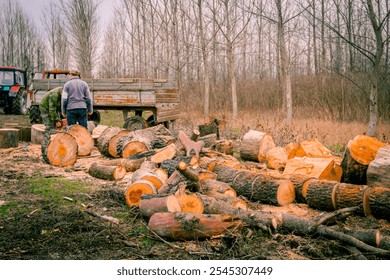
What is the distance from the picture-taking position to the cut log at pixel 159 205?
4.03 metres

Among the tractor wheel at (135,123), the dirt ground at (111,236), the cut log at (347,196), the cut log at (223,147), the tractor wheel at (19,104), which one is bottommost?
the dirt ground at (111,236)

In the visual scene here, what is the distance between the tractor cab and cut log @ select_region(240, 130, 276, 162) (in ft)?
42.8

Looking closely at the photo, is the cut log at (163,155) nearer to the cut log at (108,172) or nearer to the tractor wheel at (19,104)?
the cut log at (108,172)

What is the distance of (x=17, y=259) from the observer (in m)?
3.31

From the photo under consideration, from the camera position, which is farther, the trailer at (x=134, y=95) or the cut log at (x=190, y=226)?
the trailer at (x=134, y=95)

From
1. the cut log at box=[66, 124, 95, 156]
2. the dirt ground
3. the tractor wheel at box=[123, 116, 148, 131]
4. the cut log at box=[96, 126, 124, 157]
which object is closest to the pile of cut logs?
the dirt ground

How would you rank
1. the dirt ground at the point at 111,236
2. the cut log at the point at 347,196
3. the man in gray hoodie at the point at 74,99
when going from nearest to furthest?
the dirt ground at the point at 111,236, the cut log at the point at 347,196, the man in gray hoodie at the point at 74,99

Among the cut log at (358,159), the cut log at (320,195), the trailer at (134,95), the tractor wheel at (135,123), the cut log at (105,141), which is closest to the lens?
the cut log at (320,195)

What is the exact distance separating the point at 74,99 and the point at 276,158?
15.4 feet

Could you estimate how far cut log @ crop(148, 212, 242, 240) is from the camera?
12.1ft

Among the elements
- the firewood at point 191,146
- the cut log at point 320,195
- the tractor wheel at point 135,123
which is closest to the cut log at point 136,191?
the cut log at point 320,195

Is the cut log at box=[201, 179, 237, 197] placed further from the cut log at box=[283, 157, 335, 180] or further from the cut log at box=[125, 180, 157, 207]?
the cut log at box=[283, 157, 335, 180]

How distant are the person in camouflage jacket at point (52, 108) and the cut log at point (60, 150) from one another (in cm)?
177
